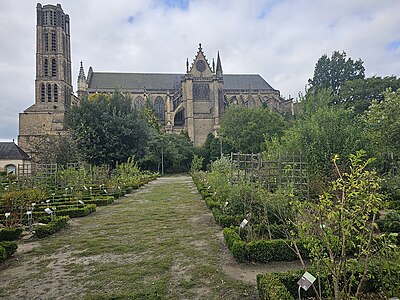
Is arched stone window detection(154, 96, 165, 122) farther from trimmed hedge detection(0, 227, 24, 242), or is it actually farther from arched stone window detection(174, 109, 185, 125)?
trimmed hedge detection(0, 227, 24, 242)

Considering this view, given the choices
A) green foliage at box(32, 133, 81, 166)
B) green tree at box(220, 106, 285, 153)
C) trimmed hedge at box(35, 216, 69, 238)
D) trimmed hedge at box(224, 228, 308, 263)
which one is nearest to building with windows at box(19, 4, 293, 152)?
green tree at box(220, 106, 285, 153)

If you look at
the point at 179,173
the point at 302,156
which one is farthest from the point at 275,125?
the point at 302,156

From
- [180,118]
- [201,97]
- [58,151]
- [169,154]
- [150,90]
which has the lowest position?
[58,151]

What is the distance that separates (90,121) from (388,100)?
2150 centimetres

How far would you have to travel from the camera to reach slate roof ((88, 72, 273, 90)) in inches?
2289

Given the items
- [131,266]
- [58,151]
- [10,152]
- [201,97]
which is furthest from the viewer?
[201,97]

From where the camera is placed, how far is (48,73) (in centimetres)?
4806

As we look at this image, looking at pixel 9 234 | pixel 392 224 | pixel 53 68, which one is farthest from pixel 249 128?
pixel 53 68

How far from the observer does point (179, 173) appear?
43.5m

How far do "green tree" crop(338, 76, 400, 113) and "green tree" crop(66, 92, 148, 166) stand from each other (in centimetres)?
2361

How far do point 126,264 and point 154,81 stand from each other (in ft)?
190

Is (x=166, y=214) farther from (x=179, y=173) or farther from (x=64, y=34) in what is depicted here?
(x=64, y=34)

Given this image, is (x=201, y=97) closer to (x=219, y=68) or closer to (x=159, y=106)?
(x=219, y=68)

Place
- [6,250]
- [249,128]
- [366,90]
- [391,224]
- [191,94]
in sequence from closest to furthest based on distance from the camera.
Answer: [6,250], [391,224], [366,90], [249,128], [191,94]
